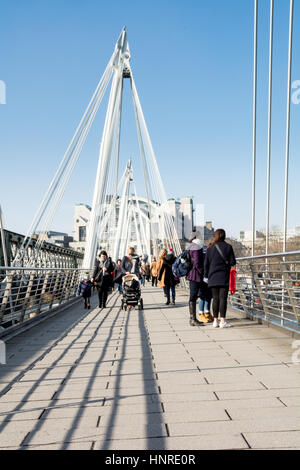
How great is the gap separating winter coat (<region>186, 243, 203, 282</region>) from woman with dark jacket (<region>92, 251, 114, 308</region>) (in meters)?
4.79

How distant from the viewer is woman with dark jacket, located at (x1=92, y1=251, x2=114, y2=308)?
43.4 feet

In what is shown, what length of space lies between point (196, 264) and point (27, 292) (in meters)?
3.39

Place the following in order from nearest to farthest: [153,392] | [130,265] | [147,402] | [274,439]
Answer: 1. [274,439]
2. [147,402]
3. [153,392]
4. [130,265]

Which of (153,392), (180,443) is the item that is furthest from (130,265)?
(180,443)

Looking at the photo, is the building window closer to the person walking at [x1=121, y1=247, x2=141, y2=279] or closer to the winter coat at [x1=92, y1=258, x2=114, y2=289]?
the winter coat at [x1=92, y1=258, x2=114, y2=289]

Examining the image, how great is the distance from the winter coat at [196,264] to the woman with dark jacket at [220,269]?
0.61m

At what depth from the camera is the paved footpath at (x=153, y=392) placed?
3.07 m

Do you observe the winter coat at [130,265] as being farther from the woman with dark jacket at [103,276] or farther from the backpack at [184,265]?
the backpack at [184,265]

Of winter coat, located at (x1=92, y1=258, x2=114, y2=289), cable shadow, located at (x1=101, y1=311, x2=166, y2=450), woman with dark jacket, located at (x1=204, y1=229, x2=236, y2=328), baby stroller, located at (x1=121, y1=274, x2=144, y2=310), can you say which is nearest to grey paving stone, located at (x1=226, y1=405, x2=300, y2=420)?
cable shadow, located at (x1=101, y1=311, x2=166, y2=450)

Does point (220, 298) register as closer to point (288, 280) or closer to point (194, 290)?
point (194, 290)

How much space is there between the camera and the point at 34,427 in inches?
133

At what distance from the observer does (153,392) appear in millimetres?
4164
